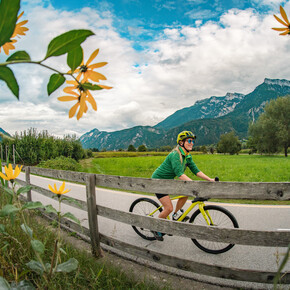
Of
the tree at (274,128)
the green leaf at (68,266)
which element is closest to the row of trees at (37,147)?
the green leaf at (68,266)

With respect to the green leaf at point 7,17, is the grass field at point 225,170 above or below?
below

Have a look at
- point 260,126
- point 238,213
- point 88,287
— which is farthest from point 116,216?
point 260,126

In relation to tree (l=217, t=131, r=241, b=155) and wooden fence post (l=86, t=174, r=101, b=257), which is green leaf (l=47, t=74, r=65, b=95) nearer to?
wooden fence post (l=86, t=174, r=101, b=257)

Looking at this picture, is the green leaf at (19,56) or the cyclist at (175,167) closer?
the green leaf at (19,56)

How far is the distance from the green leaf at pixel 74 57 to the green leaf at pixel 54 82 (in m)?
0.03

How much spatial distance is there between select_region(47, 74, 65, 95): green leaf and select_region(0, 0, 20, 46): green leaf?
93mm

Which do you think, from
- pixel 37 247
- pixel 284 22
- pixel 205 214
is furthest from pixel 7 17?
pixel 205 214

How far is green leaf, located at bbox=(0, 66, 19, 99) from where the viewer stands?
366 mm

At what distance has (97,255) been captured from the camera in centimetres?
300

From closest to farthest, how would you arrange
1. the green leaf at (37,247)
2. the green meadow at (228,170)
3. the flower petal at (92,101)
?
the flower petal at (92,101)
the green leaf at (37,247)
the green meadow at (228,170)

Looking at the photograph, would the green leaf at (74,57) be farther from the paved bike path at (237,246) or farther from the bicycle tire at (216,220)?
the bicycle tire at (216,220)

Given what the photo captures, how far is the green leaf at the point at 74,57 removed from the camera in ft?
1.29

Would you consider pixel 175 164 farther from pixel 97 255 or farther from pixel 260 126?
pixel 260 126

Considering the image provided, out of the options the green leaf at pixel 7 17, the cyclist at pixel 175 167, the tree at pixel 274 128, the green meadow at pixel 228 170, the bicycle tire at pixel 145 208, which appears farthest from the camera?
the tree at pixel 274 128
